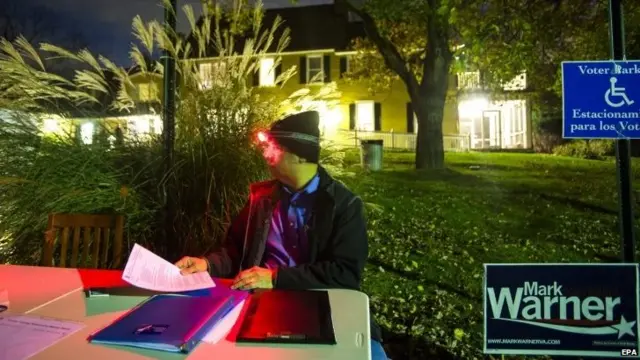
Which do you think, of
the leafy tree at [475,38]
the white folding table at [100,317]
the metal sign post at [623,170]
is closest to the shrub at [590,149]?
the leafy tree at [475,38]

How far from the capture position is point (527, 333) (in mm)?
2465

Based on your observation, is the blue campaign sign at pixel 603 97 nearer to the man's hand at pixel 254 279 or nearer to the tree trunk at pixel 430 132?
the man's hand at pixel 254 279

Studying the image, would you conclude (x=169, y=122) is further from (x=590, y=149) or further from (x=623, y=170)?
(x=590, y=149)

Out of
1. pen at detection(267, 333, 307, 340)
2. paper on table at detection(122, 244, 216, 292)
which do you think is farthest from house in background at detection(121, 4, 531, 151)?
pen at detection(267, 333, 307, 340)

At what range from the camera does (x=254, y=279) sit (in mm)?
1975

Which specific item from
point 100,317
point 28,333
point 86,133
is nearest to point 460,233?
point 86,133

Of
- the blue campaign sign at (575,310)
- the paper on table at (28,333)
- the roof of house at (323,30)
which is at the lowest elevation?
the blue campaign sign at (575,310)

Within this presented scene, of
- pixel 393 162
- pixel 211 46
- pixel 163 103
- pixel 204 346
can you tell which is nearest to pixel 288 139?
pixel 204 346

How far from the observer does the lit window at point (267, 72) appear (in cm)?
399

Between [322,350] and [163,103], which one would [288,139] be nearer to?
[322,350]

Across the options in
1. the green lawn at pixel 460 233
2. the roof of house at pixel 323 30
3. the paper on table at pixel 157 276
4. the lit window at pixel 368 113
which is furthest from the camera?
the roof of house at pixel 323 30

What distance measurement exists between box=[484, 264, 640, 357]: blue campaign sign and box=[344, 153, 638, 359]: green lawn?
564mm

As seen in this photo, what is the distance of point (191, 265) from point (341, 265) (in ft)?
2.04

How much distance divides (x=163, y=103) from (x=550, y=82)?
625 cm
